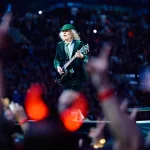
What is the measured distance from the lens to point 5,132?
6.58 ft

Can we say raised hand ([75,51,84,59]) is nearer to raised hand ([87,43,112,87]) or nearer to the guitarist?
the guitarist

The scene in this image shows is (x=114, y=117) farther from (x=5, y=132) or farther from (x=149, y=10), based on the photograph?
(x=149, y=10)

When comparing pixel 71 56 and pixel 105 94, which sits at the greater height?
pixel 71 56

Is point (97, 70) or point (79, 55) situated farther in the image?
point (79, 55)

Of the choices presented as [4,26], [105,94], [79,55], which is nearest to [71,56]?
[79,55]

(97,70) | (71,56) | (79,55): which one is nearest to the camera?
(97,70)

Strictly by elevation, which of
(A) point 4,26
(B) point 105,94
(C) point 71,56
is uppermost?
(A) point 4,26

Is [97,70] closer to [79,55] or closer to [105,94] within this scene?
[105,94]

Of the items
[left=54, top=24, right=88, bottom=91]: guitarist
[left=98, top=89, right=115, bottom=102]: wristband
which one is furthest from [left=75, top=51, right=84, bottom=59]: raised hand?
[left=98, top=89, right=115, bottom=102]: wristband

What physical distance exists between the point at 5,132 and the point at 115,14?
1440cm

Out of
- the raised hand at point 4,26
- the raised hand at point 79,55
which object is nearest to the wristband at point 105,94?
the raised hand at point 4,26

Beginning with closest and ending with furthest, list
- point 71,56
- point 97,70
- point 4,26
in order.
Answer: point 97,70, point 4,26, point 71,56

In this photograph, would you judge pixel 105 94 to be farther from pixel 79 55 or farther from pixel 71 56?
pixel 71 56

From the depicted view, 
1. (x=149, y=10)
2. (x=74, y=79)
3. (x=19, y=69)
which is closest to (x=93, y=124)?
(x=74, y=79)
